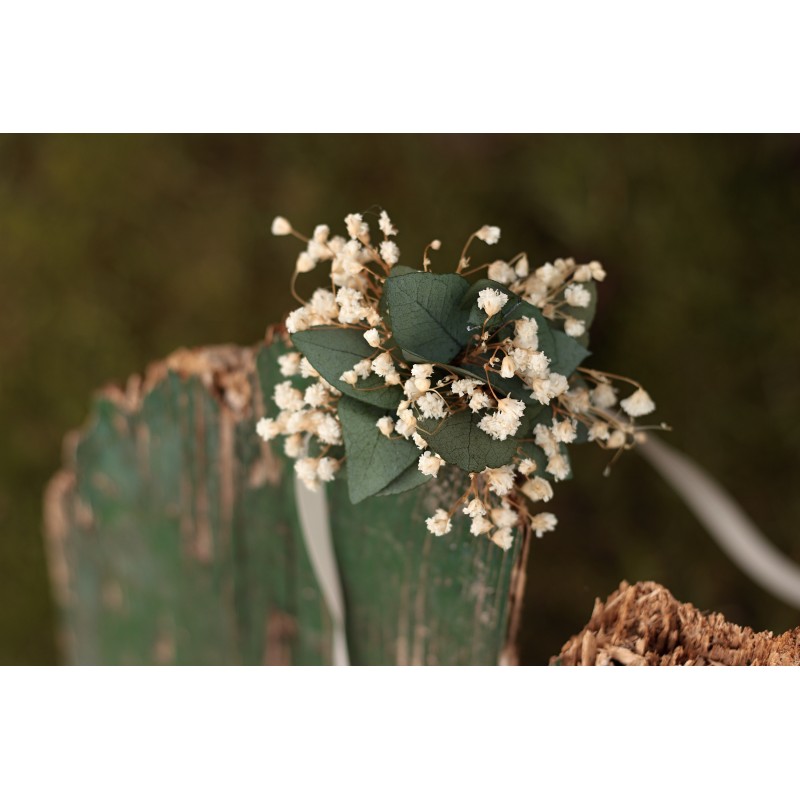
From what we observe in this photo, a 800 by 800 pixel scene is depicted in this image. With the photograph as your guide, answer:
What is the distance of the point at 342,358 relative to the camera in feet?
1.82

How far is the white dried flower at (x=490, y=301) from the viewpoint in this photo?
50 cm

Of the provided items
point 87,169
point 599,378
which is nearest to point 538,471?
point 599,378

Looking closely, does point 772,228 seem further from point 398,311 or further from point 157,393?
point 157,393

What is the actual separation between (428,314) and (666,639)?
386 mm

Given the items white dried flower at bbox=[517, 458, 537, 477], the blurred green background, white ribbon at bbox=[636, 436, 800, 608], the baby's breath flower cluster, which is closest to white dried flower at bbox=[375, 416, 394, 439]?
the baby's breath flower cluster

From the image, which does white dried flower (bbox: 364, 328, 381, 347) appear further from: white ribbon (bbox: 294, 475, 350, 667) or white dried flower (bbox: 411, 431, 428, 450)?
white ribbon (bbox: 294, 475, 350, 667)

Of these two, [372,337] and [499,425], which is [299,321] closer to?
[372,337]

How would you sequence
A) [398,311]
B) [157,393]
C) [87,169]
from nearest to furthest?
[398,311], [157,393], [87,169]

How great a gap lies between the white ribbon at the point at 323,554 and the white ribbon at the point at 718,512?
1.22 feet

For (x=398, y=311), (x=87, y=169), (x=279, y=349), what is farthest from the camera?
(x=87, y=169)

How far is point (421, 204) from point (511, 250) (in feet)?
0.44

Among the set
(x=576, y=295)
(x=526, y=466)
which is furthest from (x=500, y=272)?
(x=526, y=466)

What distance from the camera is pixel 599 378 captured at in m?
0.61

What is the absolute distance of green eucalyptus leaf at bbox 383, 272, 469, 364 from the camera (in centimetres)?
52
